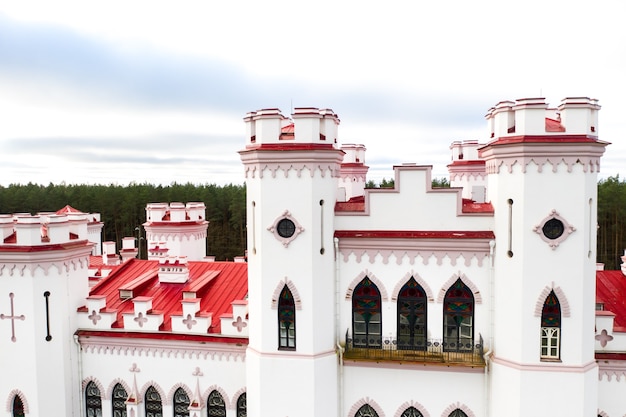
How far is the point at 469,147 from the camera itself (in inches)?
864

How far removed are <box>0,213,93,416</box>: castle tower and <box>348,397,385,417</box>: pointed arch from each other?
9.83 meters

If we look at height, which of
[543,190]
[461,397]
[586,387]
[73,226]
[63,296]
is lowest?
[461,397]

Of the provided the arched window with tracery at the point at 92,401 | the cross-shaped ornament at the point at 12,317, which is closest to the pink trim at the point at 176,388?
the arched window with tracery at the point at 92,401

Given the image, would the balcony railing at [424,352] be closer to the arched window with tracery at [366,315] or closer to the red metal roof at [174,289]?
the arched window with tracery at [366,315]

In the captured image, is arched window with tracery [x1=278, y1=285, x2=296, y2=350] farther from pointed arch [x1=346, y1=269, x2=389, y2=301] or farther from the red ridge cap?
the red ridge cap

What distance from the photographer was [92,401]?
15750mm

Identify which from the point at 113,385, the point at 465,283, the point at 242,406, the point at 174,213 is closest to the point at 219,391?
the point at 242,406

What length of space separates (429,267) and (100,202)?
203 ft

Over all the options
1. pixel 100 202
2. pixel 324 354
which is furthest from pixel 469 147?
pixel 100 202

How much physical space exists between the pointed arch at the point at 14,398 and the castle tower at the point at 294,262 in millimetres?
7998

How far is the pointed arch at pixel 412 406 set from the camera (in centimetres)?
1294

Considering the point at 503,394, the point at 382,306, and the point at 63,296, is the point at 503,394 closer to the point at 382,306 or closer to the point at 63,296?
the point at 382,306

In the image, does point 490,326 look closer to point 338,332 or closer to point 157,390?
point 338,332

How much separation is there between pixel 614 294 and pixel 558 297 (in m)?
4.80
